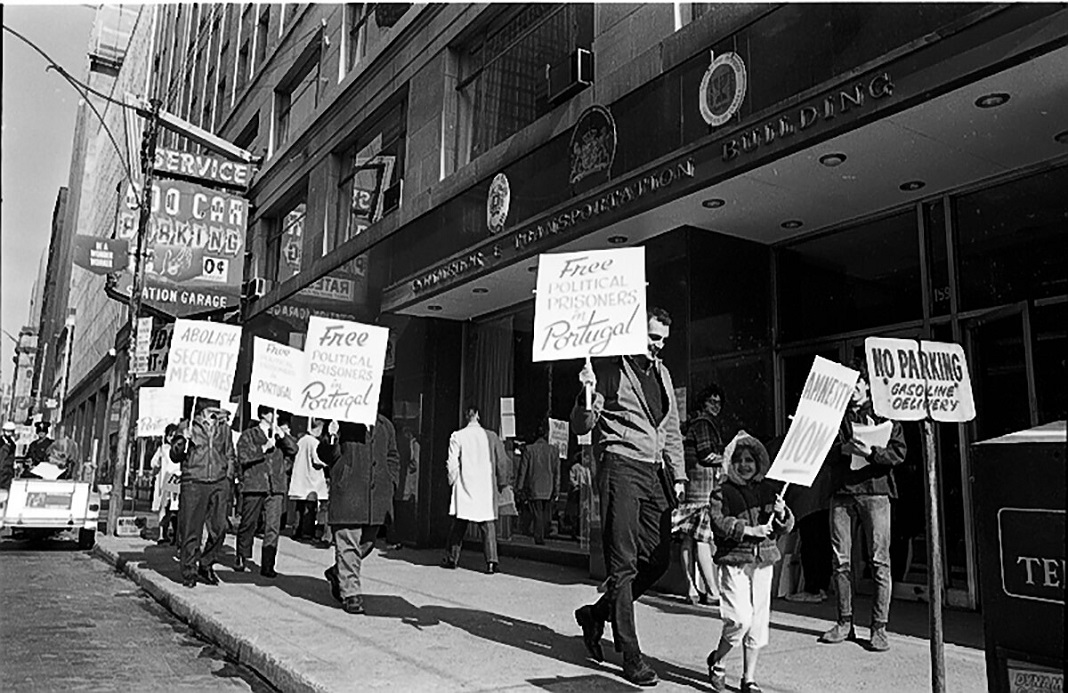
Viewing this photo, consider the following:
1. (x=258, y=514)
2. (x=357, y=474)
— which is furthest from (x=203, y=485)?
(x=357, y=474)

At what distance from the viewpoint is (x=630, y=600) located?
16.8 ft

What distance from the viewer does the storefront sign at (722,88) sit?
23.2 feet

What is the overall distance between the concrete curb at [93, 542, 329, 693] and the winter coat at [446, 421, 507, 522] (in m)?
3.19

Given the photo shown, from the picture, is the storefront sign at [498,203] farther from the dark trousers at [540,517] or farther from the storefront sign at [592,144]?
the dark trousers at [540,517]

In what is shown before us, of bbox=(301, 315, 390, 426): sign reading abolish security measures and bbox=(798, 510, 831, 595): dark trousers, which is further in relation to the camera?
bbox=(798, 510, 831, 595): dark trousers

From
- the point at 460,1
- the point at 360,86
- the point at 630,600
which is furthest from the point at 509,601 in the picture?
the point at 360,86

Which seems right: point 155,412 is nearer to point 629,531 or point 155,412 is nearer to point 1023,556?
point 629,531

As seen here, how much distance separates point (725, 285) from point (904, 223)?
174 centimetres

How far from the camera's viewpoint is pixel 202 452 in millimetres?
9469

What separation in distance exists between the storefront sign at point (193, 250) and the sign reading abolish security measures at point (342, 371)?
14480mm

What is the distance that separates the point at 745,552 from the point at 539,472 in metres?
7.20

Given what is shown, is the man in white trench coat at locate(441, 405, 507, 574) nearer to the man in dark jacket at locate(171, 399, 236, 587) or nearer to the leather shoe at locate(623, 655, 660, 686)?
the man in dark jacket at locate(171, 399, 236, 587)

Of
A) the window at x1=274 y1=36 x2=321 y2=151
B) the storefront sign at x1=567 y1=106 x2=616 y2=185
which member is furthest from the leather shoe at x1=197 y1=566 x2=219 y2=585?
the window at x1=274 y1=36 x2=321 y2=151

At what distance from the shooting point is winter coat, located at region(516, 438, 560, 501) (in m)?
11.8
